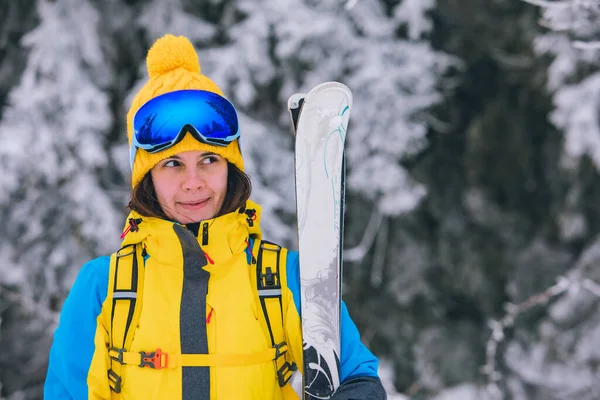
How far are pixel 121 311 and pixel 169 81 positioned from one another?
811mm

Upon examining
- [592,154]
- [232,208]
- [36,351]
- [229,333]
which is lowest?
[36,351]

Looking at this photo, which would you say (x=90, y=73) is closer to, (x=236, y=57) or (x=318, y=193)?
(x=236, y=57)

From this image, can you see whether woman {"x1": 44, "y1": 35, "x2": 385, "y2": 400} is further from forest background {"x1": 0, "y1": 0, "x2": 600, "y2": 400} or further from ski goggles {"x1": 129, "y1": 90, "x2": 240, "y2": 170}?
forest background {"x1": 0, "y1": 0, "x2": 600, "y2": 400}

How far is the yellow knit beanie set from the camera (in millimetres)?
2041

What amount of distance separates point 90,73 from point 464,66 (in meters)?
3.63

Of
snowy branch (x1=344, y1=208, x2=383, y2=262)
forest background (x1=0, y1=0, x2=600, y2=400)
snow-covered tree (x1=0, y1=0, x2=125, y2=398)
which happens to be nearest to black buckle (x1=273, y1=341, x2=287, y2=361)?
forest background (x1=0, y1=0, x2=600, y2=400)

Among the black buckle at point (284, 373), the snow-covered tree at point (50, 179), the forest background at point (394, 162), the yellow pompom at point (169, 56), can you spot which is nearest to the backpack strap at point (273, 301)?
the black buckle at point (284, 373)

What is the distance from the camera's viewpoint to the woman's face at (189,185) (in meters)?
1.97

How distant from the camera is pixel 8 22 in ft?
17.1

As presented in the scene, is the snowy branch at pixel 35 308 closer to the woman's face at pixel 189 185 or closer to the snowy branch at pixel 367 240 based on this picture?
the snowy branch at pixel 367 240

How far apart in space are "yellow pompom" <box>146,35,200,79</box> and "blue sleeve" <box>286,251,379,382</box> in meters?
0.81

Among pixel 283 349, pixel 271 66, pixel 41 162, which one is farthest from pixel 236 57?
pixel 283 349

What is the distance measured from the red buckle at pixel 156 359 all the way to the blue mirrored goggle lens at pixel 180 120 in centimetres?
67

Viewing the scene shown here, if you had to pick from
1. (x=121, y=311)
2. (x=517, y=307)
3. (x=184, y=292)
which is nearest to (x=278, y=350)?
(x=184, y=292)
